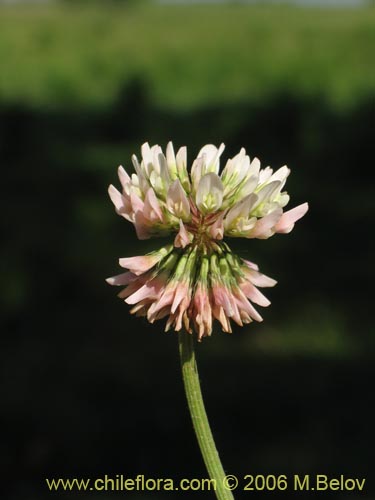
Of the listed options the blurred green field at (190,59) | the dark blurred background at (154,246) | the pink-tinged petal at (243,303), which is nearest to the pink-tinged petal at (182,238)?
the pink-tinged petal at (243,303)

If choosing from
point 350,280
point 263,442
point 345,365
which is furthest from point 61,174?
point 263,442

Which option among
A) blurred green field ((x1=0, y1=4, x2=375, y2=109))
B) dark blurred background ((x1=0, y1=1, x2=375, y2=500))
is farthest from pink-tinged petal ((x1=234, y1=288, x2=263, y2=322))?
blurred green field ((x1=0, y1=4, x2=375, y2=109))

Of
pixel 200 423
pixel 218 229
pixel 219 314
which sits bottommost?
pixel 200 423

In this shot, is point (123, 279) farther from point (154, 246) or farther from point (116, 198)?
point (154, 246)

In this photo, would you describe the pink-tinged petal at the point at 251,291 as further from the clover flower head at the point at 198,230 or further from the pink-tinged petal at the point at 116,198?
the pink-tinged petal at the point at 116,198

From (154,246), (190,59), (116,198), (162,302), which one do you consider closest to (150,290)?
(162,302)

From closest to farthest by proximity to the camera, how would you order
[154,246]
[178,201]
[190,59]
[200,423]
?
[200,423] → [178,201] → [154,246] → [190,59]

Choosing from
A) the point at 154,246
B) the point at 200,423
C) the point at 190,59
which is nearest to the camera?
the point at 200,423
